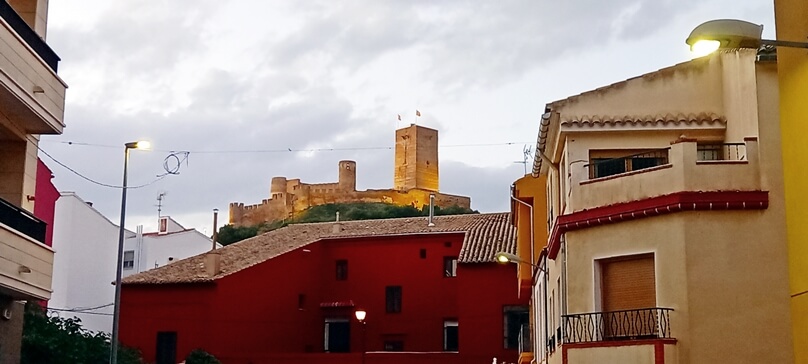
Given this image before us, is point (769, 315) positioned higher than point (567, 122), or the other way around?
point (567, 122)

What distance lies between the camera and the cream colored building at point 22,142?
17.1 metres

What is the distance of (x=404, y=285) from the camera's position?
5088cm

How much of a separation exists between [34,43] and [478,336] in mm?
29820

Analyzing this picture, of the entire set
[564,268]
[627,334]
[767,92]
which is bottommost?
[627,334]

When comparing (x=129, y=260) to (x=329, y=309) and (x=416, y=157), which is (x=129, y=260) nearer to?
(x=329, y=309)

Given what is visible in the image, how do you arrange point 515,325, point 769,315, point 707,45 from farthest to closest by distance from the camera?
point 515,325, point 769,315, point 707,45

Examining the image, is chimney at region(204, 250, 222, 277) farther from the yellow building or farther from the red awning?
the yellow building

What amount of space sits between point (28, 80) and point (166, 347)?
98.6ft

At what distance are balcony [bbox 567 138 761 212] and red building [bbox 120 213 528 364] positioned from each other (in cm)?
2445

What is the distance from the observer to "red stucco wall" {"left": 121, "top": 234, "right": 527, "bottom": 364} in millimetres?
45406

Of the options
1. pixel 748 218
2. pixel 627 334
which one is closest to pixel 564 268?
pixel 627 334

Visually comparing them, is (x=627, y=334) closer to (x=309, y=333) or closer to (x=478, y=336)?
(x=478, y=336)

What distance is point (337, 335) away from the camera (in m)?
51.5

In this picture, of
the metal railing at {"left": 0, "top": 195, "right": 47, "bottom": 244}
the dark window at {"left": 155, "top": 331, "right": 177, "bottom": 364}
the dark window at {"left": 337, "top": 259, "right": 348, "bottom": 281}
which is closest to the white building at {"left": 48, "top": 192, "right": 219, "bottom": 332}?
the dark window at {"left": 155, "top": 331, "right": 177, "bottom": 364}
